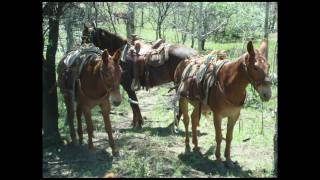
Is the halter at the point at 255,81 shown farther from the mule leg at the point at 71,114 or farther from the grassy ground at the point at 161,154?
the mule leg at the point at 71,114

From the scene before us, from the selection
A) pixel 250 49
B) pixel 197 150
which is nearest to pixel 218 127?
pixel 197 150

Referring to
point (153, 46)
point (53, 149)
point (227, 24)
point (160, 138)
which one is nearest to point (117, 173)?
point (53, 149)

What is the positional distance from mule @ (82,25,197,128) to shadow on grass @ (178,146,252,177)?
1.94 metres

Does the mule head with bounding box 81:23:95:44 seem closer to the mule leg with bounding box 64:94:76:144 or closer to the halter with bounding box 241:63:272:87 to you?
the mule leg with bounding box 64:94:76:144

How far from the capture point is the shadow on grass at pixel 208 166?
5.82 m

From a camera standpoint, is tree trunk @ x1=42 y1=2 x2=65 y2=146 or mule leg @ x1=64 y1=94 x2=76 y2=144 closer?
tree trunk @ x1=42 y1=2 x2=65 y2=146

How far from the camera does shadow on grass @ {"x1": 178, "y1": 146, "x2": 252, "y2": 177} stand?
5.82 meters

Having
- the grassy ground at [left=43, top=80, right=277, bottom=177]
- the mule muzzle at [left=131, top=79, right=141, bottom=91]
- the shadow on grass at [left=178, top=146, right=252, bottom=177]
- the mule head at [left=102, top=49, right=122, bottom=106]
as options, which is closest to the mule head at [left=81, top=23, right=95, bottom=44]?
the mule muzzle at [left=131, top=79, right=141, bottom=91]

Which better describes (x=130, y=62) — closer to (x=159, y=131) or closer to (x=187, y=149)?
(x=159, y=131)

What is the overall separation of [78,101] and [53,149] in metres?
0.77

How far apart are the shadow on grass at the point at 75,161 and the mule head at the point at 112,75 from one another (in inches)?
33.1

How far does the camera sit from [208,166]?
608 centimetres

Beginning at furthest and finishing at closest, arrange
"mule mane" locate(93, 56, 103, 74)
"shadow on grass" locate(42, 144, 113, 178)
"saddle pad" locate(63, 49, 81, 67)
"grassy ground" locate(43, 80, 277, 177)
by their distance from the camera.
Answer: "saddle pad" locate(63, 49, 81, 67) < "mule mane" locate(93, 56, 103, 74) < "grassy ground" locate(43, 80, 277, 177) < "shadow on grass" locate(42, 144, 113, 178)
